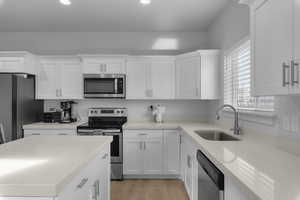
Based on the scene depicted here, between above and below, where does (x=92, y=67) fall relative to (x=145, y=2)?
below

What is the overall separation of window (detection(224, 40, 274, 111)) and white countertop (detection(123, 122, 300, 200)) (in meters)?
0.35

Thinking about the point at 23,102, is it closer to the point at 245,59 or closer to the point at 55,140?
the point at 55,140

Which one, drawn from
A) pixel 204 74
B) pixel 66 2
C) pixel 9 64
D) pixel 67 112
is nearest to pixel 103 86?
pixel 67 112

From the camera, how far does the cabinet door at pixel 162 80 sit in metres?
3.91

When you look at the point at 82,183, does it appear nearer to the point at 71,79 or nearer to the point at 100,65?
the point at 100,65

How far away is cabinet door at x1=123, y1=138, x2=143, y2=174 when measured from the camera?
3549mm

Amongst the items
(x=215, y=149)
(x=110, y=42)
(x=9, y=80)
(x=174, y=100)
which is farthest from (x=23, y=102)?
(x=215, y=149)

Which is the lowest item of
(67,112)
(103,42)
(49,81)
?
(67,112)

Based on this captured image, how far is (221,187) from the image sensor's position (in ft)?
4.47

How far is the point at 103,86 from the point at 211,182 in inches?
106

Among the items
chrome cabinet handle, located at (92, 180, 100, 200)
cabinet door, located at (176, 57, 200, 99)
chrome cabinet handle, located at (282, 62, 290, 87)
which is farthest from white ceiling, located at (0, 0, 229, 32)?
chrome cabinet handle, located at (92, 180, 100, 200)

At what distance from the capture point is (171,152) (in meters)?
3.57

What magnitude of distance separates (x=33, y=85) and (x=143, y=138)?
2141 mm

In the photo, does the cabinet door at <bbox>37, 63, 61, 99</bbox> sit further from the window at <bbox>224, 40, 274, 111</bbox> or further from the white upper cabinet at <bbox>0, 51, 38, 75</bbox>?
the window at <bbox>224, 40, 274, 111</bbox>
